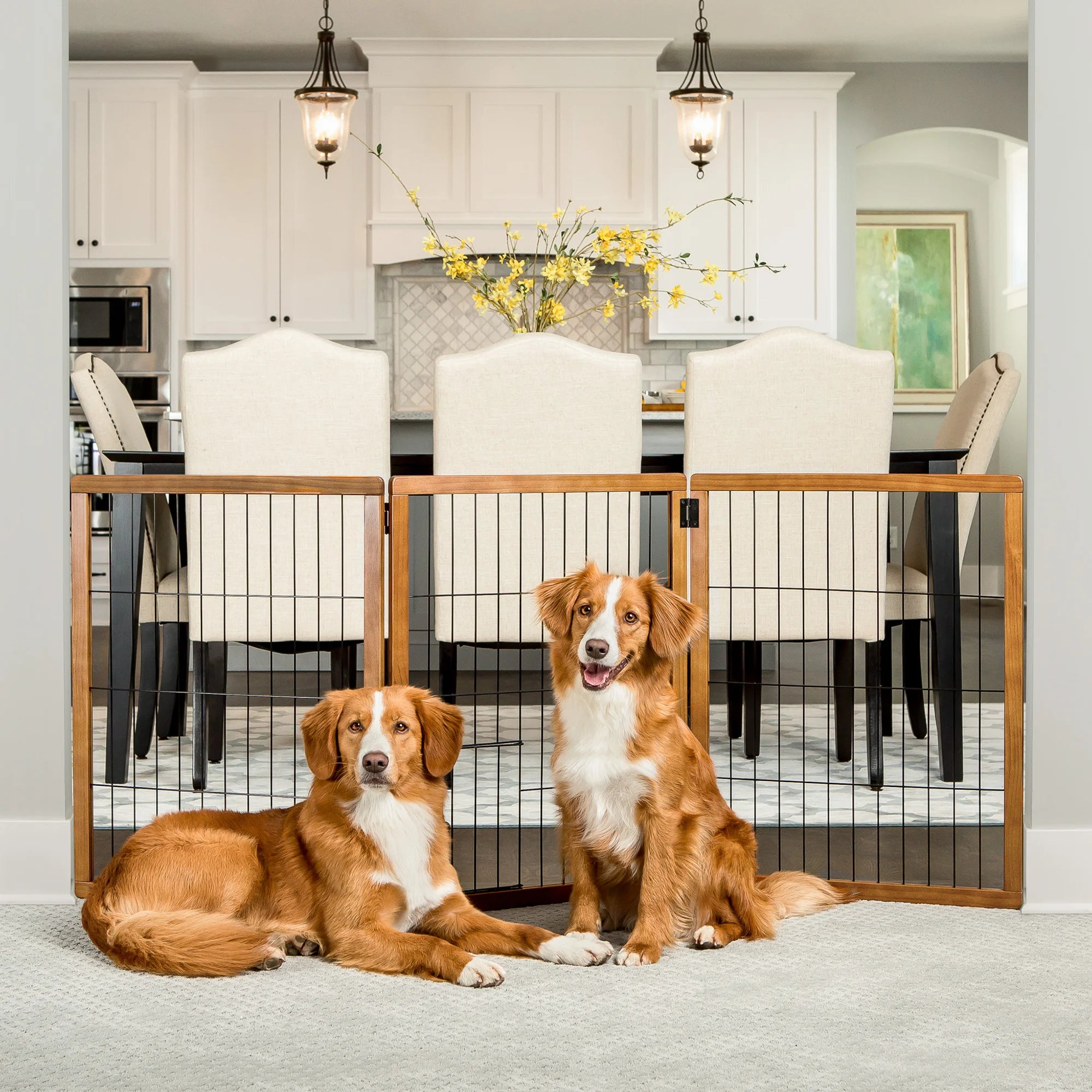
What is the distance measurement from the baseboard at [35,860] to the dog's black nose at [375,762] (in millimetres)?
748

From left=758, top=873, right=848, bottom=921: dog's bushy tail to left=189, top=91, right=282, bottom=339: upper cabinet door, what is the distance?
5.02 m

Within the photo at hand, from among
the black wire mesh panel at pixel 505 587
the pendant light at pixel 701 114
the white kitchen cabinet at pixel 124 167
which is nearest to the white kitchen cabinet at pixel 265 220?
the white kitchen cabinet at pixel 124 167

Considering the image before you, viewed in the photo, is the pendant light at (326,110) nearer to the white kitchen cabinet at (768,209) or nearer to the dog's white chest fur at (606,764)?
the white kitchen cabinet at (768,209)

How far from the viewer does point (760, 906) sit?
6.64 ft

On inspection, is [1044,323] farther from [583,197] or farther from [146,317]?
[146,317]

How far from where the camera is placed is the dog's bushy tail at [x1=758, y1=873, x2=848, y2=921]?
2.10 metres

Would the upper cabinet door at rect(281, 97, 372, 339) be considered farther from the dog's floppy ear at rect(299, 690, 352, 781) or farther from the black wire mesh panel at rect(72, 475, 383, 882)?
the dog's floppy ear at rect(299, 690, 352, 781)

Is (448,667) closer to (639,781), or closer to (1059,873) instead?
(639,781)

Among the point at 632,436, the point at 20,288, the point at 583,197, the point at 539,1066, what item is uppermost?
the point at 583,197

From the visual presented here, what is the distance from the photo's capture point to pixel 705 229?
651cm

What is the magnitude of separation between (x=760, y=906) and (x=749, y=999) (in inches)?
10.9

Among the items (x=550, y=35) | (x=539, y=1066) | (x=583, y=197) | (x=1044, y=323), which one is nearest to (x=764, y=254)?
(x=583, y=197)

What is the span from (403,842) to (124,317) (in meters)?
5.12

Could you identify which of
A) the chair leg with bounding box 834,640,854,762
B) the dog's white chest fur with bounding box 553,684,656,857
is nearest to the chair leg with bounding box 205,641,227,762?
the dog's white chest fur with bounding box 553,684,656,857
